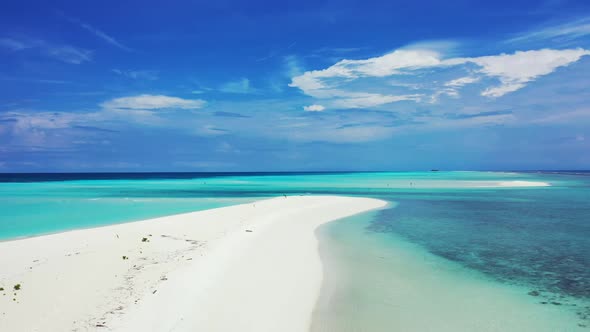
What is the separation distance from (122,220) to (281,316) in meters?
15.7

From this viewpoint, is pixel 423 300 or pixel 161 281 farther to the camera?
pixel 161 281

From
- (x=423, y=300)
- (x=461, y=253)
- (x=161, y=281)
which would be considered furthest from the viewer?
(x=461, y=253)

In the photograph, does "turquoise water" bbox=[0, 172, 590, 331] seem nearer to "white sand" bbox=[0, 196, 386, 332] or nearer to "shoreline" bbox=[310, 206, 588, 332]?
"shoreline" bbox=[310, 206, 588, 332]

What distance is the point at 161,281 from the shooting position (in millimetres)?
8078

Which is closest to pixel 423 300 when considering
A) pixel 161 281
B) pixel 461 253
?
pixel 461 253

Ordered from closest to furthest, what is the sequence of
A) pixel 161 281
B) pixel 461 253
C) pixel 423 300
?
1. pixel 423 300
2. pixel 161 281
3. pixel 461 253

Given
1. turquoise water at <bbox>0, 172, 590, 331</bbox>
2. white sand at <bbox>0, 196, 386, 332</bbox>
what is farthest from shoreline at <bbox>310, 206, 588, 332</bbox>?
white sand at <bbox>0, 196, 386, 332</bbox>

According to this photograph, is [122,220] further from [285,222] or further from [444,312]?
[444,312]

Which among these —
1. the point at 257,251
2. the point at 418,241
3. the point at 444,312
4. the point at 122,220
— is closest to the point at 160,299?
the point at 257,251

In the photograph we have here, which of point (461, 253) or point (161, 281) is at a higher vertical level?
point (161, 281)

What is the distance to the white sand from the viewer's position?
621cm

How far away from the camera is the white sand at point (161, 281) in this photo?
6.21 metres

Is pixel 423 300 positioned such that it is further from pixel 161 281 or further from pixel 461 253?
pixel 161 281

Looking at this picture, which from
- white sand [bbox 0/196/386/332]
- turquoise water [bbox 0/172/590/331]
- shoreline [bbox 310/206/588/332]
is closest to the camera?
white sand [bbox 0/196/386/332]
